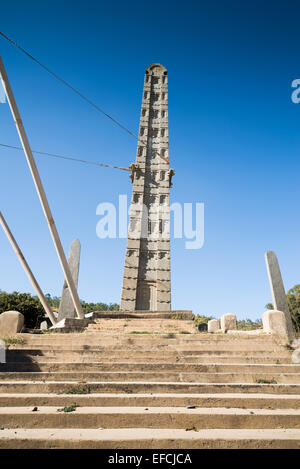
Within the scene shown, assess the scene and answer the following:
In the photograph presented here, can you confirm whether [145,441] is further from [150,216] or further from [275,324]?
[150,216]

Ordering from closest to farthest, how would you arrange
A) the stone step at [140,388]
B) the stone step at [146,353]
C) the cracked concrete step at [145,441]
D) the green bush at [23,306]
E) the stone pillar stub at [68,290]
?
the cracked concrete step at [145,441]
the stone step at [140,388]
the stone step at [146,353]
the stone pillar stub at [68,290]
the green bush at [23,306]

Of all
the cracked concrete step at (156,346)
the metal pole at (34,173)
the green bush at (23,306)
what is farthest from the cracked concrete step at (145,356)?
the green bush at (23,306)

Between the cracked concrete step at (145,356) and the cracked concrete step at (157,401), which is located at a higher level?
the cracked concrete step at (145,356)

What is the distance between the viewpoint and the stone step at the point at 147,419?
10.3 feet

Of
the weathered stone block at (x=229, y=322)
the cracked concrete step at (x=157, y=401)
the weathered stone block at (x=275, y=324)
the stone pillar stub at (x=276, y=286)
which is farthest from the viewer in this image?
the stone pillar stub at (x=276, y=286)

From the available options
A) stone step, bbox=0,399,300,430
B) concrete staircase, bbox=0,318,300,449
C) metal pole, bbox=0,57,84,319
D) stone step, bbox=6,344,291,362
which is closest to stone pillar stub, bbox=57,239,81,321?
metal pole, bbox=0,57,84,319

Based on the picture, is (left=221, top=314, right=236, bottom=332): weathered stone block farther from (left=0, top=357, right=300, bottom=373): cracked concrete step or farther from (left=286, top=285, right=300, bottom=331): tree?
(left=286, top=285, right=300, bottom=331): tree

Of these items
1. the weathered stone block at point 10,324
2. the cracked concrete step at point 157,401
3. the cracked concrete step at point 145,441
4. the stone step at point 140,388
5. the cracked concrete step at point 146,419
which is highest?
the weathered stone block at point 10,324

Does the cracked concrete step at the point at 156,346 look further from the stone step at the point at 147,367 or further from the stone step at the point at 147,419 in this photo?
the stone step at the point at 147,419

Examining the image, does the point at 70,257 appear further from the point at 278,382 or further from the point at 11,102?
the point at 278,382

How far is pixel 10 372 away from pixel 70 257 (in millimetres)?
9697

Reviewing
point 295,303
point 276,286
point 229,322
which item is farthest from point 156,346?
point 295,303

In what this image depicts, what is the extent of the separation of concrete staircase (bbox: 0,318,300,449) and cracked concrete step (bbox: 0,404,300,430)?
0.01 meters

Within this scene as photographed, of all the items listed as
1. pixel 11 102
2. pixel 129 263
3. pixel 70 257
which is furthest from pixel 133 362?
pixel 129 263
